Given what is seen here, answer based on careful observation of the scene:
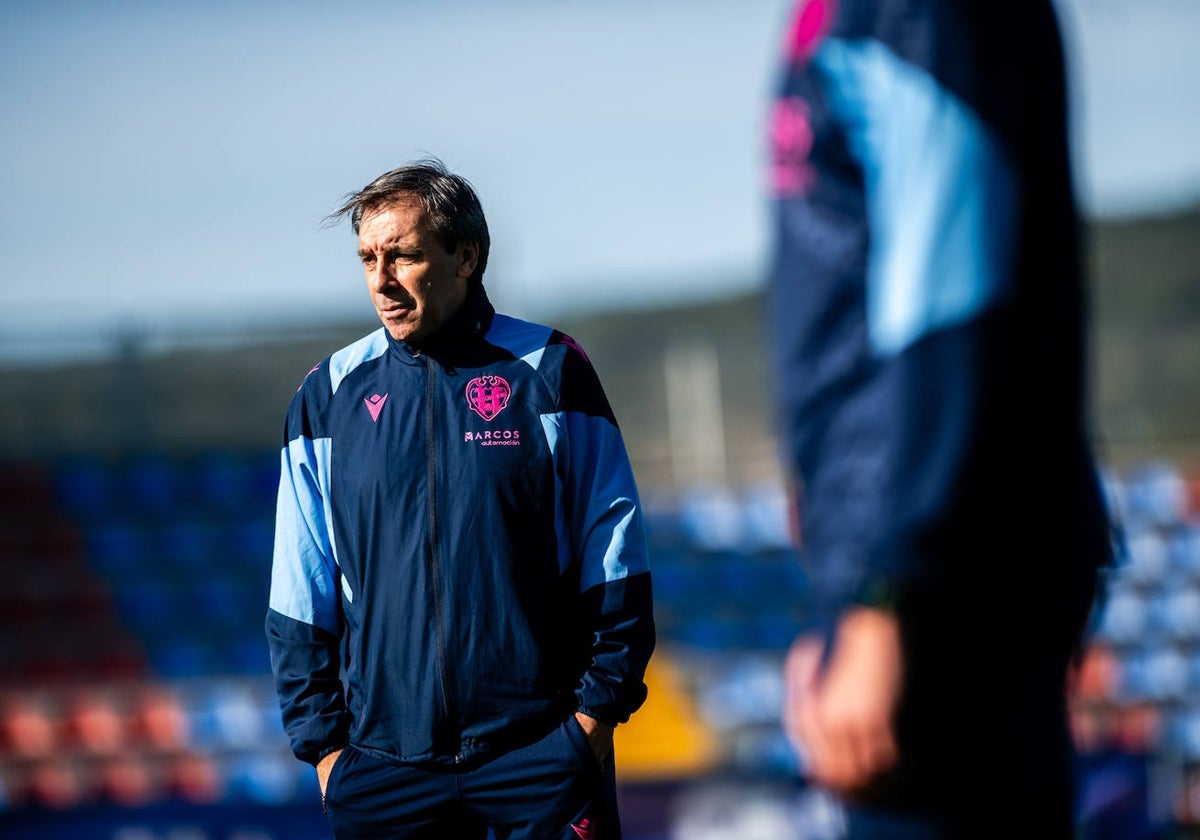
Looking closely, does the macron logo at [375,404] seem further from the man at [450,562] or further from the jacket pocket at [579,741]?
the jacket pocket at [579,741]

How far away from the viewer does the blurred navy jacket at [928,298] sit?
110cm

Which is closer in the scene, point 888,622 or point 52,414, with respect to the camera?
point 888,622

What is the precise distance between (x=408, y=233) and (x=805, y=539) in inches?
42.5

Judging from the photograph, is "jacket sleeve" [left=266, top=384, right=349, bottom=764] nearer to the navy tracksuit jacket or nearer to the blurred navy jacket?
the navy tracksuit jacket

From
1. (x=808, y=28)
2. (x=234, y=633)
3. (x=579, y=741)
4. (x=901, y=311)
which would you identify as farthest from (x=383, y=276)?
(x=234, y=633)

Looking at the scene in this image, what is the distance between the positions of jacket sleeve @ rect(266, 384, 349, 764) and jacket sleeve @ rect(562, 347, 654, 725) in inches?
15.8

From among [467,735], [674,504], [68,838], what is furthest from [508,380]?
[674,504]

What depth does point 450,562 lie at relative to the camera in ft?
6.75

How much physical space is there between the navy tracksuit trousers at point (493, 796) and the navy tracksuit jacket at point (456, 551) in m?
0.03

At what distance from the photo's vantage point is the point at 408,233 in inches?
82.3

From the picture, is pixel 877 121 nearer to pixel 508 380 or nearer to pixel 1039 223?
pixel 1039 223

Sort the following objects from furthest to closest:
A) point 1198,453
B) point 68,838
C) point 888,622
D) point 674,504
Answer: point 1198,453
point 674,504
point 68,838
point 888,622

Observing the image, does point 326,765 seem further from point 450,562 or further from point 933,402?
point 933,402

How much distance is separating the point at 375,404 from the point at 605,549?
1.43ft
